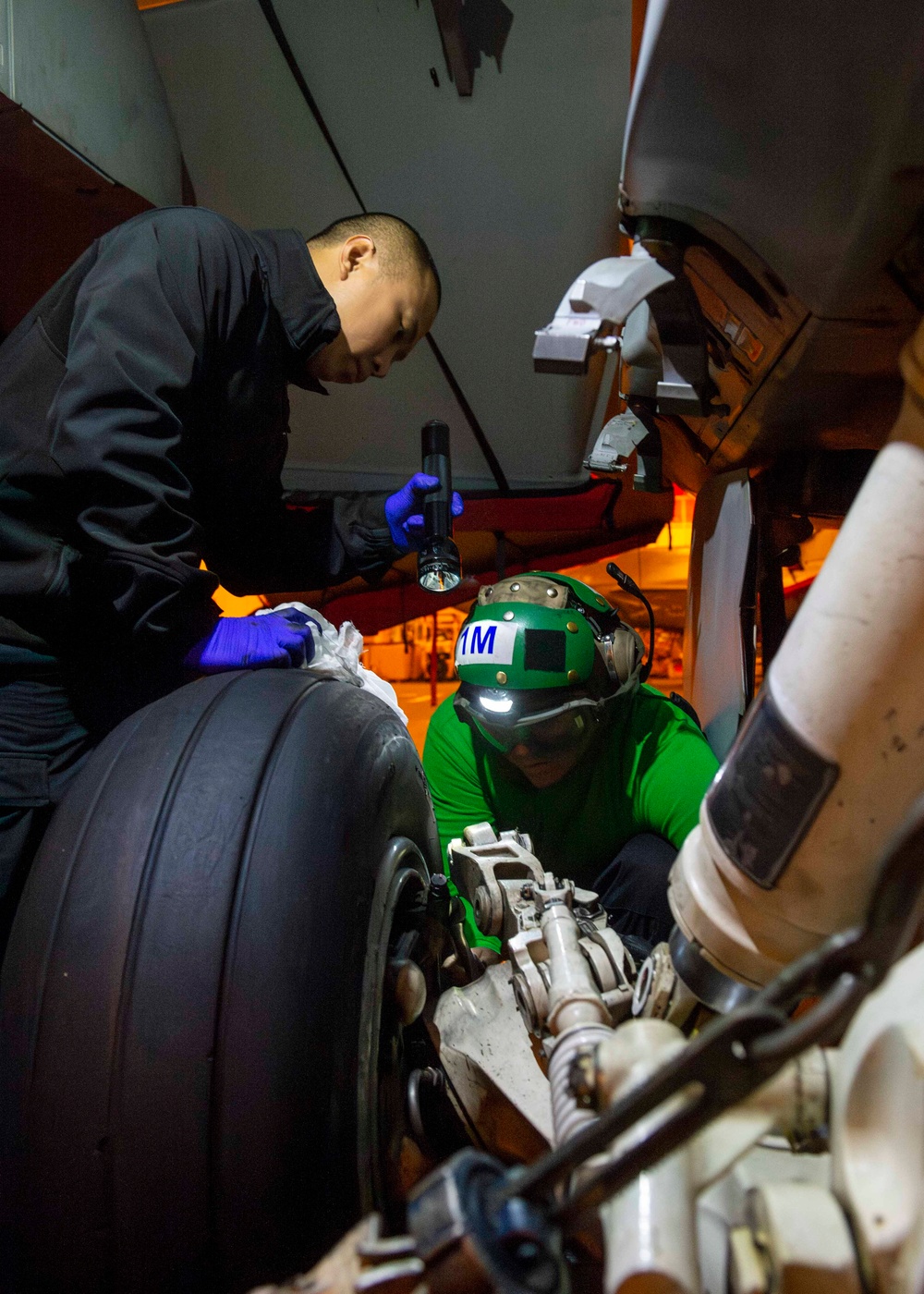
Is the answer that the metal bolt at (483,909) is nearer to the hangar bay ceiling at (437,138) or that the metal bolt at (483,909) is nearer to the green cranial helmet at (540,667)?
the green cranial helmet at (540,667)

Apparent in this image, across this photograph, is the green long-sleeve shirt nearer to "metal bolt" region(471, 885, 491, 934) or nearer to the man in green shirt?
the man in green shirt

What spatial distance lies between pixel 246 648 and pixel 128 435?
29 cm

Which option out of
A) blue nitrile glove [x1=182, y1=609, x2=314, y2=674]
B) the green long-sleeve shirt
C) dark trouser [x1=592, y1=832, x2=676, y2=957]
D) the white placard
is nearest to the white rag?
blue nitrile glove [x1=182, y1=609, x2=314, y2=674]

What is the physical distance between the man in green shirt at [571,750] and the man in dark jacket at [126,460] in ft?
Result: 1.86

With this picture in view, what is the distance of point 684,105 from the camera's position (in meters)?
0.75

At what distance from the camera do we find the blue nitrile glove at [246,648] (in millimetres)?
1055

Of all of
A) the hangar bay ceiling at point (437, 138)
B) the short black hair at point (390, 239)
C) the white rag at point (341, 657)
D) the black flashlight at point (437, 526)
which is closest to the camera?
the white rag at point (341, 657)

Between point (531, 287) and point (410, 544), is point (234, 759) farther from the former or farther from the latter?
point (531, 287)

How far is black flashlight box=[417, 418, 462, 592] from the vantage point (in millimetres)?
1483

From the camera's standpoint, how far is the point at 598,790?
→ 179cm

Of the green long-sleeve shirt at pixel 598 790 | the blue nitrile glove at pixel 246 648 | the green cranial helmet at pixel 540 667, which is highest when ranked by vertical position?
the blue nitrile glove at pixel 246 648

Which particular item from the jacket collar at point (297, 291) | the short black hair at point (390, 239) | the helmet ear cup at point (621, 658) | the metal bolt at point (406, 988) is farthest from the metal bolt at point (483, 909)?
the short black hair at point (390, 239)

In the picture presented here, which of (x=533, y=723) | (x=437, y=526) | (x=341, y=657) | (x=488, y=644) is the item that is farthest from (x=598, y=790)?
(x=341, y=657)

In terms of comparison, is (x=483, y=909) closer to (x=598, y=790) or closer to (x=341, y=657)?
(x=341, y=657)
